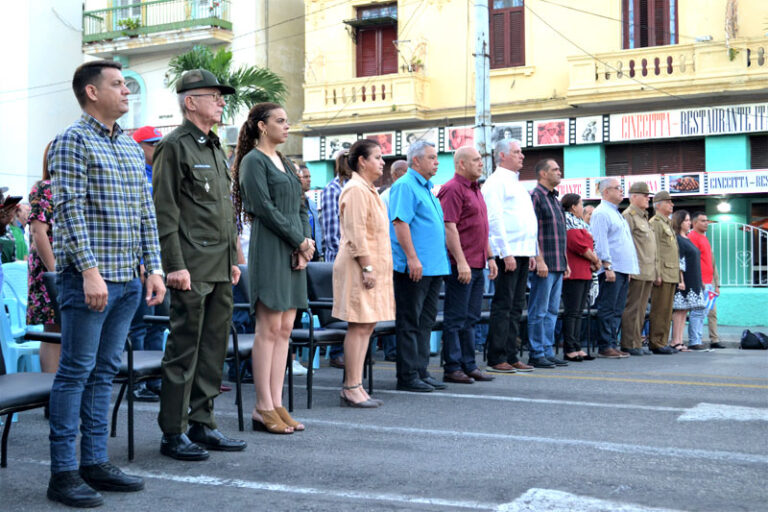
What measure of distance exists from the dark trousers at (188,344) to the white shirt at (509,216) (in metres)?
4.42

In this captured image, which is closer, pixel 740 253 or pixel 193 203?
pixel 193 203

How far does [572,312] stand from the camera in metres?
11.2

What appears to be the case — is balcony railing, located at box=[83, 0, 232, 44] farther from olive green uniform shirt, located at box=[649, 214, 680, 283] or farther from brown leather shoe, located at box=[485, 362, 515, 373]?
brown leather shoe, located at box=[485, 362, 515, 373]

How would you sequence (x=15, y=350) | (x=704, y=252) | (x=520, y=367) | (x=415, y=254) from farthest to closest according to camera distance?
(x=704, y=252) → (x=520, y=367) → (x=415, y=254) → (x=15, y=350)

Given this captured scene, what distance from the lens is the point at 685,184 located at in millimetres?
20859

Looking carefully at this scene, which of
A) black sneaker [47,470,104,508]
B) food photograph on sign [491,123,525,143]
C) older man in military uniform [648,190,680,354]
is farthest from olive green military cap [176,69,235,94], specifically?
food photograph on sign [491,123,525,143]

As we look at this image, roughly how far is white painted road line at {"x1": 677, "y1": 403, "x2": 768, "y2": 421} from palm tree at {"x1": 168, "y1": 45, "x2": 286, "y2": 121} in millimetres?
17769

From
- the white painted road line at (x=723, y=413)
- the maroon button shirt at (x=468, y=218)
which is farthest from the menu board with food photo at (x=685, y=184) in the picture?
the white painted road line at (x=723, y=413)

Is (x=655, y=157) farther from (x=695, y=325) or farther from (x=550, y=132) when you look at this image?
(x=695, y=325)

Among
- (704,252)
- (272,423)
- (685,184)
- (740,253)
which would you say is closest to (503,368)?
(272,423)

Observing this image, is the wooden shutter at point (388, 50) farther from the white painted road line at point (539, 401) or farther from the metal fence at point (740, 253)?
the white painted road line at point (539, 401)

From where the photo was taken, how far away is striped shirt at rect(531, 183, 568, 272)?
10.4 meters

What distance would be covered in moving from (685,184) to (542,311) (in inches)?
465

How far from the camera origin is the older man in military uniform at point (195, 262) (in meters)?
5.30
